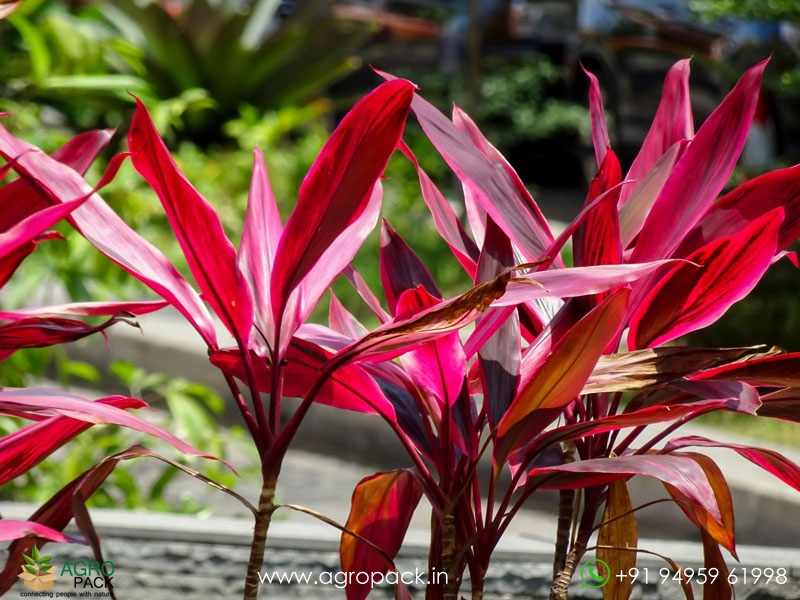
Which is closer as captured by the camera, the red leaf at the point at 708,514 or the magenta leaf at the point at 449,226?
the red leaf at the point at 708,514

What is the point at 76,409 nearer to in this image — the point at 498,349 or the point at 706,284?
the point at 498,349

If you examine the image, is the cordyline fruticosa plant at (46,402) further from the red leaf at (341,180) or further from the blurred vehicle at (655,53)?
the blurred vehicle at (655,53)

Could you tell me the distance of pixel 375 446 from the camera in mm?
3631

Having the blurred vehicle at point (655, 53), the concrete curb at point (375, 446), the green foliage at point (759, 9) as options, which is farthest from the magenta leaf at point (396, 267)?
the blurred vehicle at point (655, 53)

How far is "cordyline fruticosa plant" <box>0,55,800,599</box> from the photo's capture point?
86 cm

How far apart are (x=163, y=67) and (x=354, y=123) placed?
692 centimetres

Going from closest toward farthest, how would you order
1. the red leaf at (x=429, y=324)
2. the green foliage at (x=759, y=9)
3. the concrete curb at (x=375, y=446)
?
the red leaf at (x=429, y=324), the concrete curb at (x=375, y=446), the green foliage at (x=759, y=9)

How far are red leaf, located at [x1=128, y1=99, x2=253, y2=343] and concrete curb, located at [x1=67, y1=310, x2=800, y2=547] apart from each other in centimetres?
40

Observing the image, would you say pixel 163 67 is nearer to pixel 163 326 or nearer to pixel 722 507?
pixel 163 326

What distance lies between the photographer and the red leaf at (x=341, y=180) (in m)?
0.85

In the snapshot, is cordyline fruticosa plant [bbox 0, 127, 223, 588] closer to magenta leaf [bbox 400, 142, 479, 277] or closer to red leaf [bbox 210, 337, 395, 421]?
red leaf [bbox 210, 337, 395, 421]

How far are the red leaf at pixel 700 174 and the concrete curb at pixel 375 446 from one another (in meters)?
0.62

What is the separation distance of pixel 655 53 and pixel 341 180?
5.69 metres

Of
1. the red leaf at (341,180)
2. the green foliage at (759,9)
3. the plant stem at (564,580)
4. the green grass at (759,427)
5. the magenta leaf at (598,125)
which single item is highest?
A: the green foliage at (759,9)
